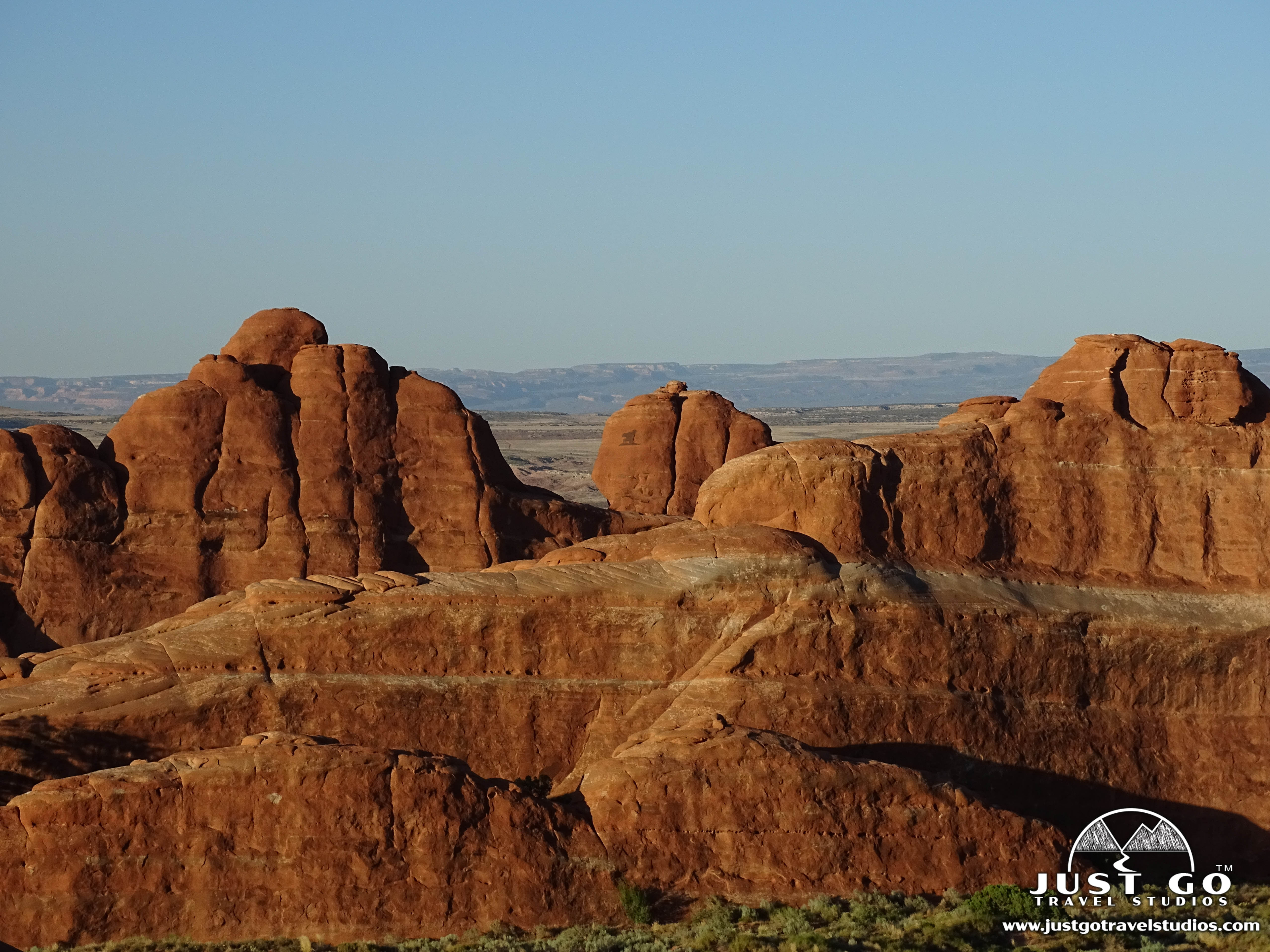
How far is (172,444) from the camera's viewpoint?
49.7m

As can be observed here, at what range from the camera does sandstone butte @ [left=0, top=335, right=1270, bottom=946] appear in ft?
84.1

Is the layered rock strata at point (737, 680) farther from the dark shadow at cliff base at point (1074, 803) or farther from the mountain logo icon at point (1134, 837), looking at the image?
the mountain logo icon at point (1134, 837)

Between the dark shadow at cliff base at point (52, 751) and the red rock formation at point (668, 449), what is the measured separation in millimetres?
38768

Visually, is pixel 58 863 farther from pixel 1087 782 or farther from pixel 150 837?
pixel 1087 782

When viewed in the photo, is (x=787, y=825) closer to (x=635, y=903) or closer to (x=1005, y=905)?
(x=635, y=903)

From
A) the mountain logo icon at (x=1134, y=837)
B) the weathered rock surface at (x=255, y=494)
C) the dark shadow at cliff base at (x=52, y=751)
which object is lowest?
the mountain logo icon at (x=1134, y=837)

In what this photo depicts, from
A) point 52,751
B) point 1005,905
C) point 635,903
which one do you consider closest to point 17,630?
point 52,751

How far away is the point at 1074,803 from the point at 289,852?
14610 millimetres

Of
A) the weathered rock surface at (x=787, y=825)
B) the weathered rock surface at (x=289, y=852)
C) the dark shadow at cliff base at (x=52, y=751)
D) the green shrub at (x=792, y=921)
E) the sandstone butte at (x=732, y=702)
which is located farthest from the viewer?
the dark shadow at cliff base at (x=52, y=751)

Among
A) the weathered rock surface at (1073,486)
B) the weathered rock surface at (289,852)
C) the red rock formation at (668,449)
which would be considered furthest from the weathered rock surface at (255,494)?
the weathered rock surface at (289,852)

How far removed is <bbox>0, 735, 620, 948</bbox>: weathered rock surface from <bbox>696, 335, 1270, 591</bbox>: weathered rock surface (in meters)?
9.43

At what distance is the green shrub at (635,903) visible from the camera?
25734 mm

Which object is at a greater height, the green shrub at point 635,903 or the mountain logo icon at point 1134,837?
the green shrub at point 635,903

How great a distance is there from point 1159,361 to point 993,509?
5015mm
